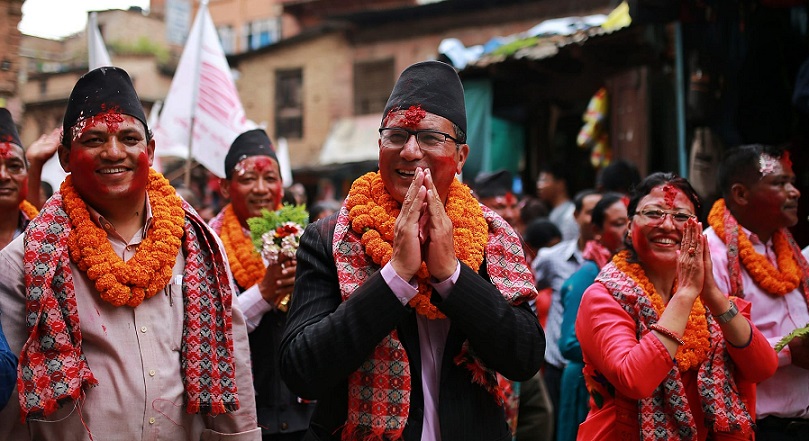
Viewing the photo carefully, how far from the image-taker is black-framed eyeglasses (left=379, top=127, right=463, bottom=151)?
2.85 m

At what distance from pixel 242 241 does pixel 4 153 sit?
1328 millimetres

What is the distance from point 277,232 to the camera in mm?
4250

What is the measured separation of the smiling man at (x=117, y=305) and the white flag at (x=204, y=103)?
3.61 m

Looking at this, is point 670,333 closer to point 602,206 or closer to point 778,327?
point 778,327

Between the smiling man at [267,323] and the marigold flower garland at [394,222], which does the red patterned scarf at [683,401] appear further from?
the smiling man at [267,323]

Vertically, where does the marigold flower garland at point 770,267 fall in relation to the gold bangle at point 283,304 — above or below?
above

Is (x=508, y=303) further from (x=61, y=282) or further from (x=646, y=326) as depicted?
(x=61, y=282)

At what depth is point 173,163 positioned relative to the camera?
22.2 meters

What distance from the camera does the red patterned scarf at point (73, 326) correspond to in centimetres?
278

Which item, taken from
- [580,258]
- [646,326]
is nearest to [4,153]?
[646,326]

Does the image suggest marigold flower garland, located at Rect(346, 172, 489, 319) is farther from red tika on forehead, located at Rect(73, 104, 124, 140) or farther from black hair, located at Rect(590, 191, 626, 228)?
black hair, located at Rect(590, 191, 626, 228)

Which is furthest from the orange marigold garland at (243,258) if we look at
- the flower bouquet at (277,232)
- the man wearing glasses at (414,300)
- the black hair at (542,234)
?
the black hair at (542,234)

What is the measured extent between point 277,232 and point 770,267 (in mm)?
2581

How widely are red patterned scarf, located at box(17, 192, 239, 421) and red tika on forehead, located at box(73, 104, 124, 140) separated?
269mm
